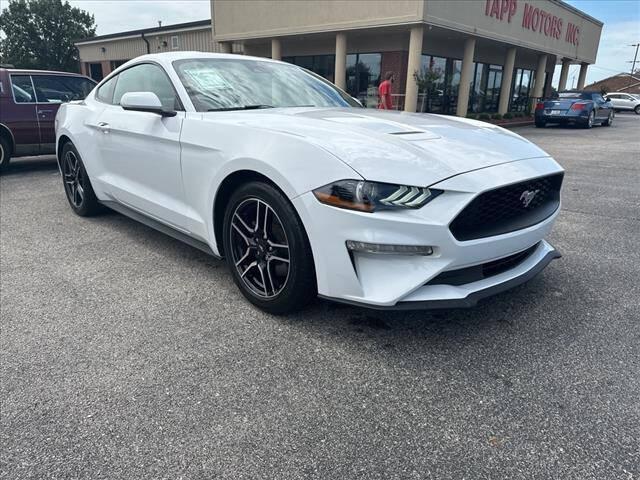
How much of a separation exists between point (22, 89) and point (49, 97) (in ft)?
1.30

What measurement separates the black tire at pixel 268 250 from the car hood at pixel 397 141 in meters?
0.41

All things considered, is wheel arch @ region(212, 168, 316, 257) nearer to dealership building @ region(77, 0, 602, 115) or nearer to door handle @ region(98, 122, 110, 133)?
door handle @ region(98, 122, 110, 133)

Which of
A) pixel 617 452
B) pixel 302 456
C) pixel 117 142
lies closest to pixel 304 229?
pixel 302 456

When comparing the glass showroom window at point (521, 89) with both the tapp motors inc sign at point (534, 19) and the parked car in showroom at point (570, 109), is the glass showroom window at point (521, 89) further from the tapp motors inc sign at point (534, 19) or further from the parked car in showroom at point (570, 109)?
the parked car in showroom at point (570, 109)

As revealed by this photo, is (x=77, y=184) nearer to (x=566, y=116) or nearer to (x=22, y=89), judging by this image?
(x=22, y=89)

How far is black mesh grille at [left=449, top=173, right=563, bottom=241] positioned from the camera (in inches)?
89.6

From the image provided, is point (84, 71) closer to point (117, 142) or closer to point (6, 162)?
point (6, 162)

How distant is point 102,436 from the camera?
1854 millimetres

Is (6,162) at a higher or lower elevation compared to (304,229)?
lower

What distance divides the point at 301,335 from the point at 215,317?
22.3 inches

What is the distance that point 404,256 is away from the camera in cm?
222

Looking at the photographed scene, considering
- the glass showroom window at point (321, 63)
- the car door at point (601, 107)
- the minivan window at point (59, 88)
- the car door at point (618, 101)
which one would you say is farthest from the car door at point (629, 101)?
the minivan window at point (59, 88)

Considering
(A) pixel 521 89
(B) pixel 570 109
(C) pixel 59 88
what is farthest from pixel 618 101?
(C) pixel 59 88

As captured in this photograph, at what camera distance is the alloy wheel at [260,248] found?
2.64 m
